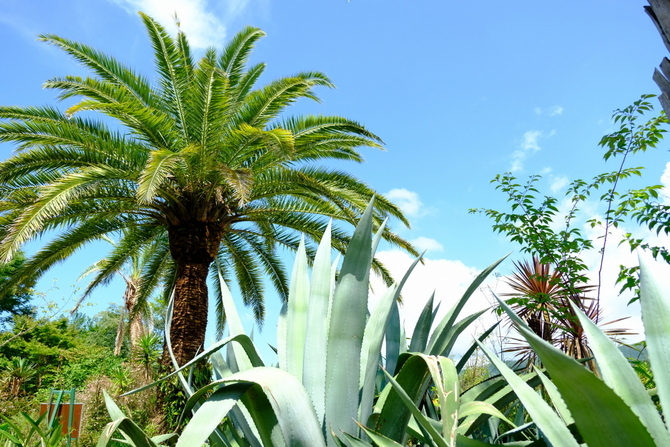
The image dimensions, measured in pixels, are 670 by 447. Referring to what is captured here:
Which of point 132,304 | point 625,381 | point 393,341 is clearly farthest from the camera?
point 132,304

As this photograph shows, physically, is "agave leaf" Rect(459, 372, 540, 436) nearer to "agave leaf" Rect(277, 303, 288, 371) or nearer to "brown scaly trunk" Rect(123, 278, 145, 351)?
"agave leaf" Rect(277, 303, 288, 371)

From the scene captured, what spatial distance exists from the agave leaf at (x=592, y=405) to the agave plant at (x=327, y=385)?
9.4 inches

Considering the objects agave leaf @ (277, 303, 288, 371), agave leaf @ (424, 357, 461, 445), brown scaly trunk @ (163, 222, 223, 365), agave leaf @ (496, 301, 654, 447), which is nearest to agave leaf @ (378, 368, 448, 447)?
agave leaf @ (424, 357, 461, 445)

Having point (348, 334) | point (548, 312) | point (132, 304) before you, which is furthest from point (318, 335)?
point (132, 304)

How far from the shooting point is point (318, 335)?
1.21 m

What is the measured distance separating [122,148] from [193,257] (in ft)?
7.44

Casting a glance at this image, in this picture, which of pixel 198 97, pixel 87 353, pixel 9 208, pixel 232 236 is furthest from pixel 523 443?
pixel 87 353

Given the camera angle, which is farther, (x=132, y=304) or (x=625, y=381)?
(x=132, y=304)

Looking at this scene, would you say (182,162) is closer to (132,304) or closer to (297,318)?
(297,318)

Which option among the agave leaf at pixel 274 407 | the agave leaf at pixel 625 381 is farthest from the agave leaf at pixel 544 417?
the agave leaf at pixel 274 407

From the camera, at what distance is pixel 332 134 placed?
946 cm

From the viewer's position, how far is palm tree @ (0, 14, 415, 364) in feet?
25.8

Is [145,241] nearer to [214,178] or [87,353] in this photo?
[214,178]

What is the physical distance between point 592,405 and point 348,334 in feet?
1.77
